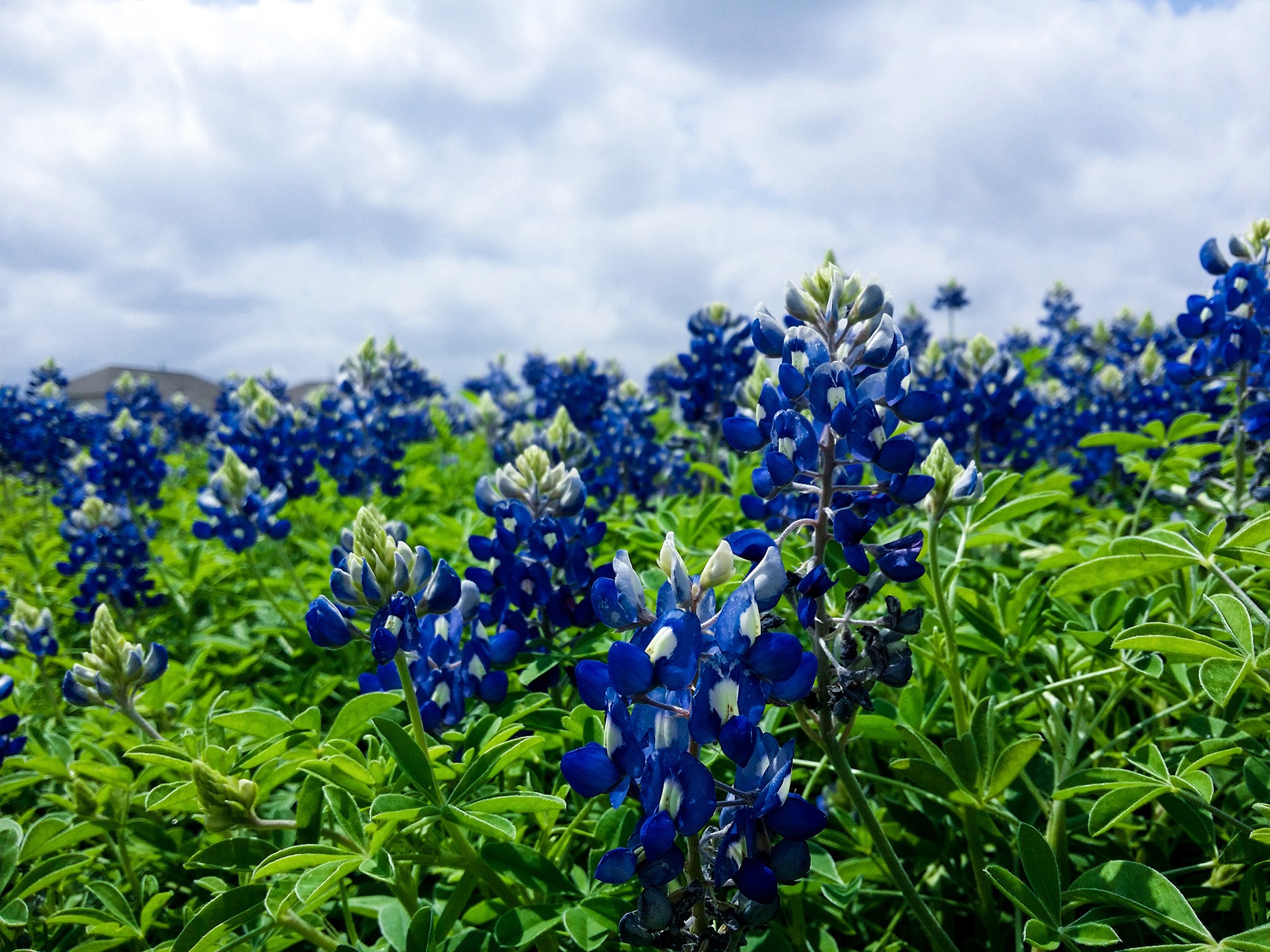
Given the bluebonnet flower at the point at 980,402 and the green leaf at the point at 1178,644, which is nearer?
the green leaf at the point at 1178,644

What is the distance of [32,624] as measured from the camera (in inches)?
138

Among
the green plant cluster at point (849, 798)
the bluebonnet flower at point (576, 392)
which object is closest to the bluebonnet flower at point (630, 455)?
the bluebonnet flower at point (576, 392)

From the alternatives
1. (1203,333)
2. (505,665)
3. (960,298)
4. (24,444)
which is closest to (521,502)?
(505,665)

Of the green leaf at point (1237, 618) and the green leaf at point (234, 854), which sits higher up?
the green leaf at point (1237, 618)

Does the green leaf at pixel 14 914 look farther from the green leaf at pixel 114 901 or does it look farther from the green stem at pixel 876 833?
the green stem at pixel 876 833

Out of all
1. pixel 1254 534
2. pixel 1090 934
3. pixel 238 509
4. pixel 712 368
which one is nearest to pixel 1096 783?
pixel 1090 934

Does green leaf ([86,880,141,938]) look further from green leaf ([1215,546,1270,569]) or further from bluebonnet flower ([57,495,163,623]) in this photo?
bluebonnet flower ([57,495,163,623])

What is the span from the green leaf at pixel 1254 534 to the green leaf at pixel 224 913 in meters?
2.16

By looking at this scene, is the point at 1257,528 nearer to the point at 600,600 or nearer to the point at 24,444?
the point at 600,600

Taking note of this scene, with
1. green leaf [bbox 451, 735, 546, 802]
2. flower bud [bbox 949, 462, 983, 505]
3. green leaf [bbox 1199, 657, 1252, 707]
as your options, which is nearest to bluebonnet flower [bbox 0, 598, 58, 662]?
green leaf [bbox 451, 735, 546, 802]

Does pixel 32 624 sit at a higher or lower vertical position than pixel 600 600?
lower

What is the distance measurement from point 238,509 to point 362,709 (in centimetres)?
260

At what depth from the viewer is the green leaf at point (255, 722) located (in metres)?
1.81

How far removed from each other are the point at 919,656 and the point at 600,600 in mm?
1419
